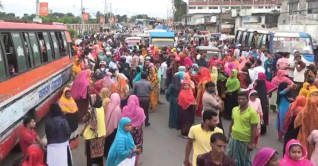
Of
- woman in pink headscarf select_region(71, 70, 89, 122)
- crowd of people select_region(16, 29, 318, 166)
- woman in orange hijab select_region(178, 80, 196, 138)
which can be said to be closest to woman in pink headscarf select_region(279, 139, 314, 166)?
crowd of people select_region(16, 29, 318, 166)

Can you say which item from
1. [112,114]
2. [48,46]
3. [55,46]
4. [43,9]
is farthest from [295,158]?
[43,9]

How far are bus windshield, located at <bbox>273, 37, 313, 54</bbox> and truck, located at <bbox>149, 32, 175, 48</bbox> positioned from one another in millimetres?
7004

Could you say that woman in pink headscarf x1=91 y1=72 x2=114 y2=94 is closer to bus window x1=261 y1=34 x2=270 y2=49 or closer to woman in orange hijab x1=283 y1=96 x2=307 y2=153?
woman in orange hijab x1=283 y1=96 x2=307 y2=153

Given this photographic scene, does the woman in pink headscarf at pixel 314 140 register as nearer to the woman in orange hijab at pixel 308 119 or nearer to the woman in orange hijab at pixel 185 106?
the woman in orange hijab at pixel 308 119

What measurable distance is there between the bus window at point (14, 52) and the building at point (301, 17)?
24.5 m

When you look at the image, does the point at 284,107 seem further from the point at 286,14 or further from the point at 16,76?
the point at 286,14

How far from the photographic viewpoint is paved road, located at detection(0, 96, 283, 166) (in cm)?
774

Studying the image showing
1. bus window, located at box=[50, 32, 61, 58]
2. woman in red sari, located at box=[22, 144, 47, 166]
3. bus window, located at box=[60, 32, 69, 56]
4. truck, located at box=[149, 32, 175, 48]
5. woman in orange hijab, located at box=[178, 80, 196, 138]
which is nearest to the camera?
woman in red sari, located at box=[22, 144, 47, 166]

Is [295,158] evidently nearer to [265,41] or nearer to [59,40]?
[59,40]

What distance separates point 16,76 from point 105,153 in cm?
213

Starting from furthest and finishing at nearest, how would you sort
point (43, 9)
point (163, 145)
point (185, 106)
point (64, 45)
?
1. point (43, 9)
2. point (64, 45)
3. point (185, 106)
4. point (163, 145)

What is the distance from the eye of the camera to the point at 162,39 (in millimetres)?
25344

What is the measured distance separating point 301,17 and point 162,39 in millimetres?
17871

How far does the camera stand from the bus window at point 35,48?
9289mm
